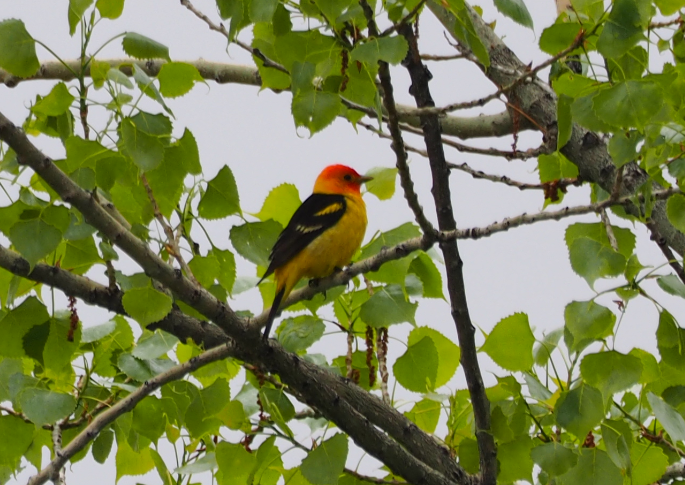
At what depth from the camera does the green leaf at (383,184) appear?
110 inches

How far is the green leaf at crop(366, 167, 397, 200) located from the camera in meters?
2.79

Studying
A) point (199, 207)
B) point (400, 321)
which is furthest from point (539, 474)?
point (199, 207)

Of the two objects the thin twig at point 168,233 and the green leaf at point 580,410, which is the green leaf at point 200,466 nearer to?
the thin twig at point 168,233

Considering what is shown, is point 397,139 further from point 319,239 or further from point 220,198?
point 319,239

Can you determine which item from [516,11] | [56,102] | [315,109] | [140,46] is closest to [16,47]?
[56,102]

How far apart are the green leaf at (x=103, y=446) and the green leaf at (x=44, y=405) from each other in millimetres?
501

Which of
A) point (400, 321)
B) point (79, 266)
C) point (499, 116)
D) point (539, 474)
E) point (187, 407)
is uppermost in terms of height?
point (499, 116)

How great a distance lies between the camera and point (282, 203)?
270 centimetres

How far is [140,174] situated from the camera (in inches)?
74.1

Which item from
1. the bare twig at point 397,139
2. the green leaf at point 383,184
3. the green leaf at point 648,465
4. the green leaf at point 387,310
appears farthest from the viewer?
the green leaf at point 383,184

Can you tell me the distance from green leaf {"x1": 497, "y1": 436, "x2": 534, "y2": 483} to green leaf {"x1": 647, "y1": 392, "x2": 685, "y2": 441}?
429 mm

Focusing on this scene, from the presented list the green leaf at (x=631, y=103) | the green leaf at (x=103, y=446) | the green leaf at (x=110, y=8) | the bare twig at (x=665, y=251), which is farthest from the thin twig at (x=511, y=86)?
the green leaf at (x=103, y=446)

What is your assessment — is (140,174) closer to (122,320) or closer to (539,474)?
(122,320)

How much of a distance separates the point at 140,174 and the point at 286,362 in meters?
0.69
